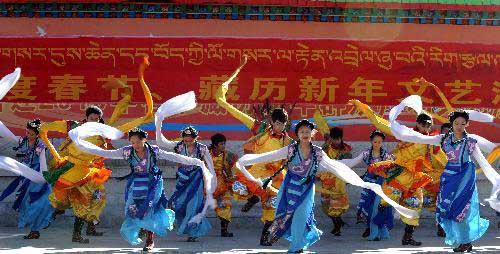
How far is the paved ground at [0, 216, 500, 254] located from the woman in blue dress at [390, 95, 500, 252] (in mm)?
292

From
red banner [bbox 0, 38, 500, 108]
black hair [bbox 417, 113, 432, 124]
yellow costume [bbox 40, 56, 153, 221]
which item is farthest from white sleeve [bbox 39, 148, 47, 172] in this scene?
black hair [bbox 417, 113, 432, 124]

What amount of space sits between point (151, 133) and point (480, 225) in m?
4.80

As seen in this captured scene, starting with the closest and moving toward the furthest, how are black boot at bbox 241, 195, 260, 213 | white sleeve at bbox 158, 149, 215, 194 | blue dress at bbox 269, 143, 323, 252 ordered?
blue dress at bbox 269, 143, 323, 252 → white sleeve at bbox 158, 149, 215, 194 → black boot at bbox 241, 195, 260, 213

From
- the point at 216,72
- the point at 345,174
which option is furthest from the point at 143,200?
the point at 216,72

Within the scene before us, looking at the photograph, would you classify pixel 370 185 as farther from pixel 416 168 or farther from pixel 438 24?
pixel 438 24

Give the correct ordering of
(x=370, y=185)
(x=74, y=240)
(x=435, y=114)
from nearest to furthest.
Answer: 1. (x=370, y=185)
2. (x=74, y=240)
3. (x=435, y=114)

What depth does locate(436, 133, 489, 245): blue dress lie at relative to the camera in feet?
39.2

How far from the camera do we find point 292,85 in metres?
15.1

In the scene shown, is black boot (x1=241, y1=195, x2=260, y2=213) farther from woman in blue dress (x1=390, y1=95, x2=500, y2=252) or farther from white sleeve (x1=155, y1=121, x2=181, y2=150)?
woman in blue dress (x1=390, y1=95, x2=500, y2=252)

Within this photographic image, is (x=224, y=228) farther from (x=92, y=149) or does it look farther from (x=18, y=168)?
(x=18, y=168)

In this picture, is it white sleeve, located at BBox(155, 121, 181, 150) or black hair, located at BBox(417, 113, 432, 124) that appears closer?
white sleeve, located at BBox(155, 121, 181, 150)

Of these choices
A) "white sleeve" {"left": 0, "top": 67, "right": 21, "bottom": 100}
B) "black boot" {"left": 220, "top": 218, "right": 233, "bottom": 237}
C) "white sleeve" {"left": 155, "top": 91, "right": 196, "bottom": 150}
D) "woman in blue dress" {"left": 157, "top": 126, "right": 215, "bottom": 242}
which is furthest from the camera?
"black boot" {"left": 220, "top": 218, "right": 233, "bottom": 237}

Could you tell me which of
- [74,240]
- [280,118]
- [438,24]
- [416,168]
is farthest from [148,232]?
[438,24]

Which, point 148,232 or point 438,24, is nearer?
point 148,232
